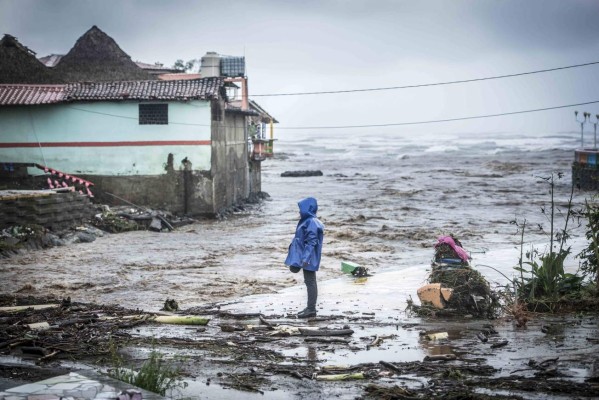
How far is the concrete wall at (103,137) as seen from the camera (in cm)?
2678

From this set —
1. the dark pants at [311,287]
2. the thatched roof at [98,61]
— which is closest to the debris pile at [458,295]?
the dark pants at [311,287]

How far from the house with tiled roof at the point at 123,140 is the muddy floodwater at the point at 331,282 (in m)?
2.16

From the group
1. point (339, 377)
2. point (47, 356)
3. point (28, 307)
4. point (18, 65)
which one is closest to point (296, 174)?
point (18, 65)

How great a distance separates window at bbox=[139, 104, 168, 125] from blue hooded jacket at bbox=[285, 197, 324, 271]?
58.1 ft

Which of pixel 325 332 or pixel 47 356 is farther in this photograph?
pixel 325 332

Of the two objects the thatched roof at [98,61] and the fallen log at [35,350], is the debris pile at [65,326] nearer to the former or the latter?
the fallen log at [35,350]

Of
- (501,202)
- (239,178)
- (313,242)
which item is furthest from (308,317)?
(501,202)

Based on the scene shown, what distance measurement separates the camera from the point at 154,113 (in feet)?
88.5

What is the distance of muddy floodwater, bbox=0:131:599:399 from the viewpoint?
7281 millimetres

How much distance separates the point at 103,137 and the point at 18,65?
29.2 ft

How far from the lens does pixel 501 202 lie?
34.8 metres

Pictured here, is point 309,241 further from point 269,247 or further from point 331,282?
point 269,247

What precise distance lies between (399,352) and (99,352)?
3.34 meters

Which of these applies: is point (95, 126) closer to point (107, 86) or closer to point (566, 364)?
point (107, 86)
